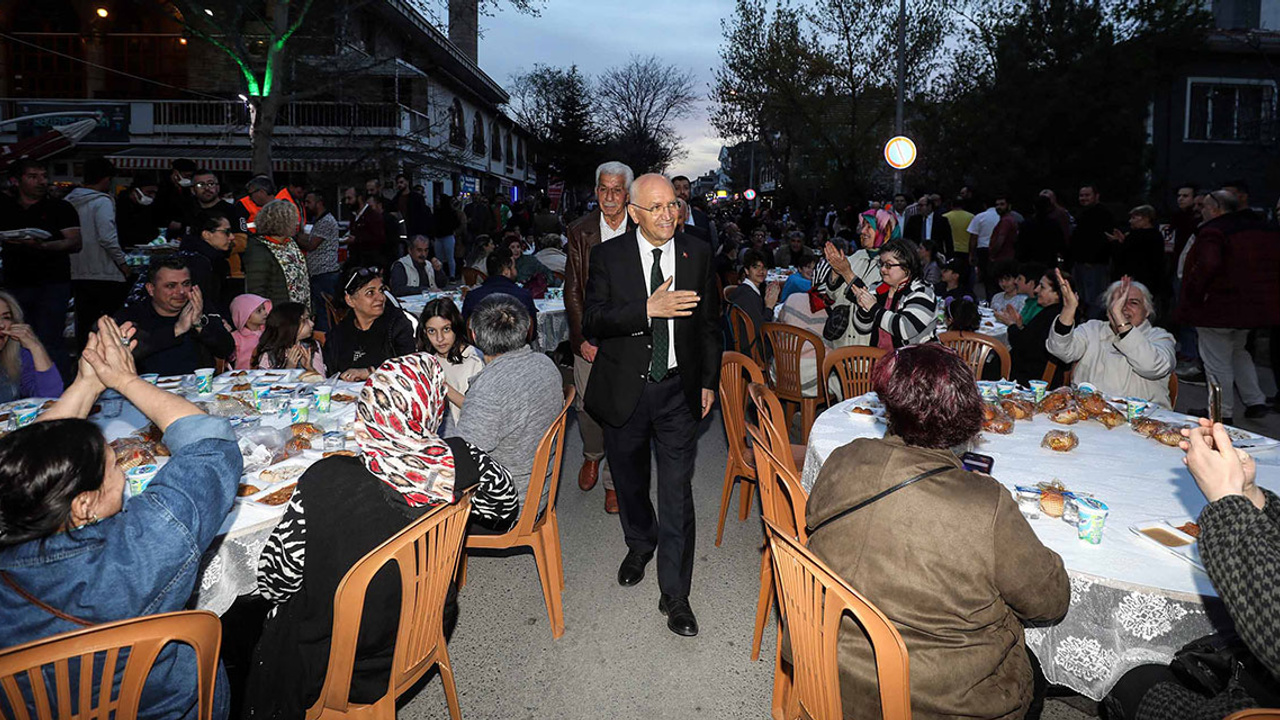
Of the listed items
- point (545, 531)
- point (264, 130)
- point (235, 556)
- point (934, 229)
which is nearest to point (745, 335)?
point (545, 531)

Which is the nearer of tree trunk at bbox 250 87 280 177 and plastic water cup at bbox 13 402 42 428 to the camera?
plastic water cup at bbox 13 402 42 428

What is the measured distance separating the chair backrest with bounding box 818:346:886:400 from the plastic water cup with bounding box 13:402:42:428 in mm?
3873

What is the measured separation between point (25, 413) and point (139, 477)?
49.7 inches

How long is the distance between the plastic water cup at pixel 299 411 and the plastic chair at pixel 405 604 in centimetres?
138

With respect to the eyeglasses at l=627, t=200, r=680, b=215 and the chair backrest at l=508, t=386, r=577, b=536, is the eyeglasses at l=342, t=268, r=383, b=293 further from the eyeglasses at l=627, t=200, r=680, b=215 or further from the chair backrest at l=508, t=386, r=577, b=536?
the eyeglasses at l=627, t=200, r=680, b=215

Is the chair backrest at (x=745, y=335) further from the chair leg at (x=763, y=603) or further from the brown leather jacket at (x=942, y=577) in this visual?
the brown leather jacket at (x=942, y=577)

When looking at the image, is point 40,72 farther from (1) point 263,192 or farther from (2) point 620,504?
(2) point 620,504

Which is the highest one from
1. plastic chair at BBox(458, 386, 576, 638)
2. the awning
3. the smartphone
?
the awning

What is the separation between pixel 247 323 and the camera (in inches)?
197

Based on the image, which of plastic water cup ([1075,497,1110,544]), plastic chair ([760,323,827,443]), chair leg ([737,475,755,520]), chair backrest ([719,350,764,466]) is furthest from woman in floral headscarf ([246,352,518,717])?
plastic chair ([760,323,827,443])

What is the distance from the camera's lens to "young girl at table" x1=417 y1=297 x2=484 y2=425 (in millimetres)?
4254

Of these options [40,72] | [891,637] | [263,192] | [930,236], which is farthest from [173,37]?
[891,637]

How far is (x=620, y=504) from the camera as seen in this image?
149 inches

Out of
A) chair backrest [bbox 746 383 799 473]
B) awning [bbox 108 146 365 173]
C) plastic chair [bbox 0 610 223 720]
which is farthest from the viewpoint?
awning [bbox 108 146 365 173]
